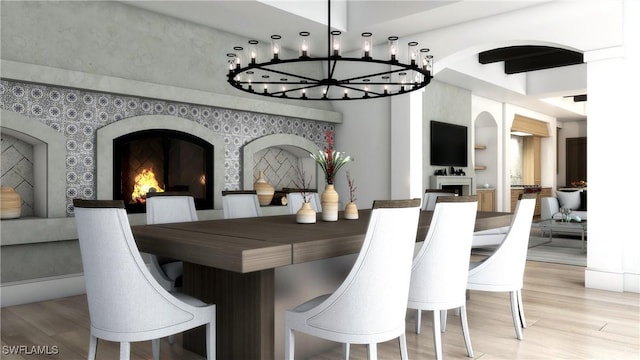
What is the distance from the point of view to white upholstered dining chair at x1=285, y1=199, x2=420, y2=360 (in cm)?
193

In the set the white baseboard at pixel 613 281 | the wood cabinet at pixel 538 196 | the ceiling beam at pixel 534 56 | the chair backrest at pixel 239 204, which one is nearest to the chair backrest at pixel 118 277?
the chair backrest at pixel 239 204

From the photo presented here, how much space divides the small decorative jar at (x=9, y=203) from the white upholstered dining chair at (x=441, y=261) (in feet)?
11.0

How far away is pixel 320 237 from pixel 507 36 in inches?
147

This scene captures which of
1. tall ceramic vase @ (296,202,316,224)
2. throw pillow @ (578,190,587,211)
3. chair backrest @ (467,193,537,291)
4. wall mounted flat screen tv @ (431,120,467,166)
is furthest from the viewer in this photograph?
throw pillow @ (578,190,587,211)

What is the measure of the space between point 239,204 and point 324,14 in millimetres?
2489

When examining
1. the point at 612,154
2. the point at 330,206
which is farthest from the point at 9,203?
the point at 612,154

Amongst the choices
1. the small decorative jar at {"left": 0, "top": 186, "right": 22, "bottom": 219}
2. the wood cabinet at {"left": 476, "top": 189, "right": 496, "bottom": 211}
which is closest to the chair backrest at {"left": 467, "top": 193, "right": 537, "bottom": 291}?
the small decorative jar at {"left": 0, "top": 186, "right": 22, "bottom": 219}

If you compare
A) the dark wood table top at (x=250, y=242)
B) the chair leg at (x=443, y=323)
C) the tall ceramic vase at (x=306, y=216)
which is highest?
the tall ceramic vase at (x=306, y=216)

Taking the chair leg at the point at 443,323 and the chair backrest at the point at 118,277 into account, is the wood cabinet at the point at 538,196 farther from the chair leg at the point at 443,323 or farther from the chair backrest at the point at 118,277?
the chair backrest at the point at 118,277

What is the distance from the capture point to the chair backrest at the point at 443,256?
244cm

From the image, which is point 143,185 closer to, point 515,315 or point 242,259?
point 242,259

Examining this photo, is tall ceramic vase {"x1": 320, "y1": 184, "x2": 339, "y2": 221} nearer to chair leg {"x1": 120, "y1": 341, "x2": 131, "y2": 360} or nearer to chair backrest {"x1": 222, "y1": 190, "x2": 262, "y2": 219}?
chair backrest {"x1": 222, "y1": 190, "x2": 262, "y2": 219}

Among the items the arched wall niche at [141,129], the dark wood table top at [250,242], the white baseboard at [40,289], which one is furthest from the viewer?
the arched wall niche at [141,129]

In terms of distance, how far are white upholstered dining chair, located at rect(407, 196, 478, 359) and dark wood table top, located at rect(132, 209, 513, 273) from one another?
12.1 inches
